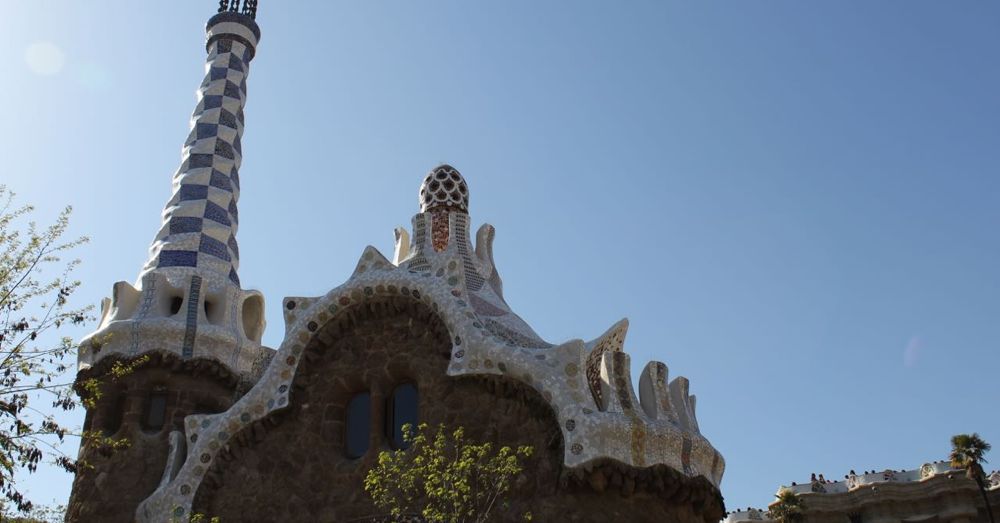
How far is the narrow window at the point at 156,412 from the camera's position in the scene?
1238cm

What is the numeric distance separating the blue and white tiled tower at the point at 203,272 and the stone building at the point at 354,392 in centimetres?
3

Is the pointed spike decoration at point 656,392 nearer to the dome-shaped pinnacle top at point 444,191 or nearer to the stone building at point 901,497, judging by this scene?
the dome-shaped pinnacle top at point 444,191

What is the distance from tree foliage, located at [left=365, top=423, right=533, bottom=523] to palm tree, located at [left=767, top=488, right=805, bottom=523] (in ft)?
57.6

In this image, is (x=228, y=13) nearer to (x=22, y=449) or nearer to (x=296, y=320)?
(x=296, y=320)

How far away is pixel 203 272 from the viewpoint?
13.6 m

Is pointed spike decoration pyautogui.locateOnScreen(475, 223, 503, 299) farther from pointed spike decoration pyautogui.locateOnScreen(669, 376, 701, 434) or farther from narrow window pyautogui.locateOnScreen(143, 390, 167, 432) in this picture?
narrow window pyautogui.locateOnScreen(143, 390, 167, 432)

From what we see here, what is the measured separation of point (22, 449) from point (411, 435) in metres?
4.05

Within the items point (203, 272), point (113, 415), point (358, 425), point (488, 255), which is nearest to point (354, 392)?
point (358, 425)

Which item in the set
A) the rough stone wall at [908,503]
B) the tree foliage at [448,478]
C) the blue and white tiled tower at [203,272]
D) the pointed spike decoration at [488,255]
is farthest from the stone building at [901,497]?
the tree foliage at [448,478]

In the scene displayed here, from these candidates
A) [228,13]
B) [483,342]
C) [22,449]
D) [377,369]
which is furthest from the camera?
[228,13]

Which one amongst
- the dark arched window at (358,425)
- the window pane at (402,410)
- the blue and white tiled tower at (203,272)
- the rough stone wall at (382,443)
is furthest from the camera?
the blue and white tiled tower at (203,272)

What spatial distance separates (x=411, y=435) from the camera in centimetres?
1013

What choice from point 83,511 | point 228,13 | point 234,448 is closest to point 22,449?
point 234,448

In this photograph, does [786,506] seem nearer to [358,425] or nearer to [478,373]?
[358,425]
